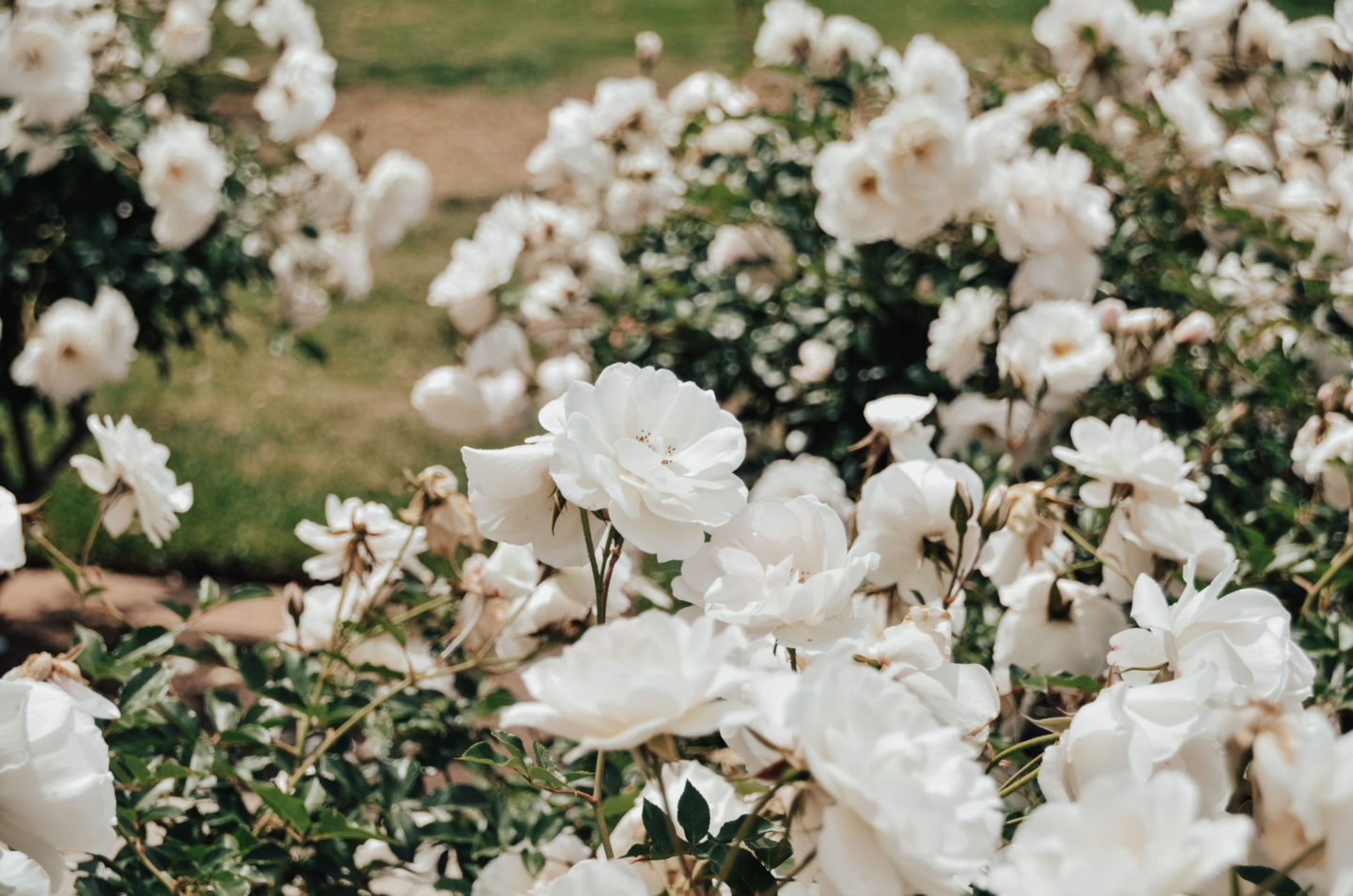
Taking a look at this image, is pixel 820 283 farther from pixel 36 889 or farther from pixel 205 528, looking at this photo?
pixel 205 528

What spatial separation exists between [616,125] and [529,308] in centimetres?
51

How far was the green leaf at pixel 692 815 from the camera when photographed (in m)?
0.82

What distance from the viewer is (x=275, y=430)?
4930 millimetres

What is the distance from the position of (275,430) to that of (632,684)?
4.61 meters

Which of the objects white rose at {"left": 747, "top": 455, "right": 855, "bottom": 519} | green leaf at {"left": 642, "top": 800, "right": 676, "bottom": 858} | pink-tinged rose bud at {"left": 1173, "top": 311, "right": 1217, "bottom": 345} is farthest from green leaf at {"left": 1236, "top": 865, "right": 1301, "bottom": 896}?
pink-tinged rose bud at {"left": 1173, "top": 311, "right": 1217, "bottom": 345}

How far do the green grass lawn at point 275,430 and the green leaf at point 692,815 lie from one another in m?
2.68

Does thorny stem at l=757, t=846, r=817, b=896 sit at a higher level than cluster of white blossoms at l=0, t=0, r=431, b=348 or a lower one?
higher

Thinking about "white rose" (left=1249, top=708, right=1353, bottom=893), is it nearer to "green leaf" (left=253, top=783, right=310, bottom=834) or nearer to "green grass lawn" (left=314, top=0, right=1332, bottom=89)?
"green leaf" (left=253, top=783, right=310, bottom=834)

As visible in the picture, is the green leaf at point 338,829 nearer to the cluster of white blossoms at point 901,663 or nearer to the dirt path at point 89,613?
the cluster of white blossoms at point 901,663

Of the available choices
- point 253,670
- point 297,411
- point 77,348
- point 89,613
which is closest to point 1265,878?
point 253,670

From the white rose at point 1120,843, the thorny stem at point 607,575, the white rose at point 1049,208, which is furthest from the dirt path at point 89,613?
the white rose at point 1120,843

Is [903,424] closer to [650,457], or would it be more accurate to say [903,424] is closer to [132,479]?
[650,457]

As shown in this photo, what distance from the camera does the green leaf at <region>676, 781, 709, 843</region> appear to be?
2.68 ft

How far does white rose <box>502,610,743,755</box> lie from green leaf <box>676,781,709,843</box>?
200 millimetres
